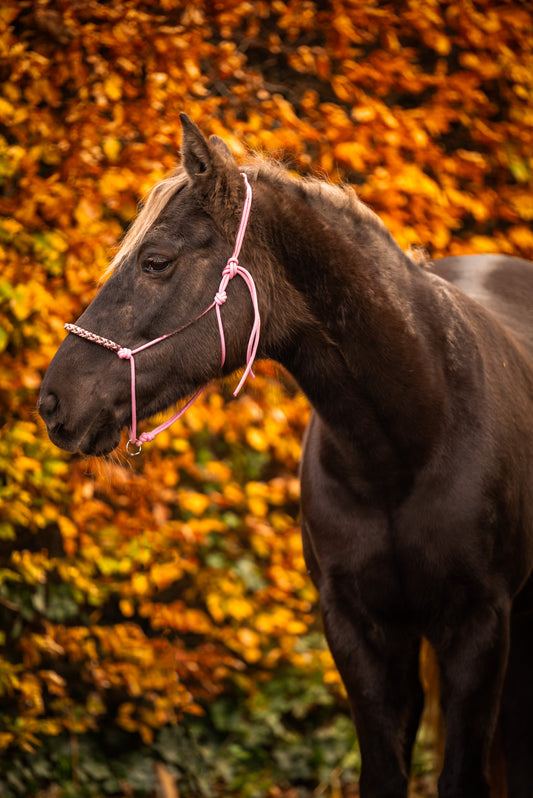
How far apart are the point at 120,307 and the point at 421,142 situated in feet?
8.98

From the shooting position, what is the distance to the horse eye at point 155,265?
6.54ft

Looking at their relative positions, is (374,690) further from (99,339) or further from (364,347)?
(99,339)

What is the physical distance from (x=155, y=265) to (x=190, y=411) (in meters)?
2.02

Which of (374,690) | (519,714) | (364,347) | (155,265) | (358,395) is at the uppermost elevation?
(155,265)

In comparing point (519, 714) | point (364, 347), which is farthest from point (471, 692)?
point (519, 714)

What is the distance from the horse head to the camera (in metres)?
1.97

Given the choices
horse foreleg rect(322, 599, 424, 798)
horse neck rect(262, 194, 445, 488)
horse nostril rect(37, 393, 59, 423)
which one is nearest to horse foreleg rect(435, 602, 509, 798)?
horse foreleg rect(322, 599, 424, 798)

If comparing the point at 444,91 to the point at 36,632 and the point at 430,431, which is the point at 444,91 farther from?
the point at 36,632

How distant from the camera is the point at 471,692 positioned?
2.17 meters

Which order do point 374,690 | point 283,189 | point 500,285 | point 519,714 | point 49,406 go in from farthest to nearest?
1. point 500,285
2. point 519,714
3. point 374,690
4. point 283,189
5. point 49,406

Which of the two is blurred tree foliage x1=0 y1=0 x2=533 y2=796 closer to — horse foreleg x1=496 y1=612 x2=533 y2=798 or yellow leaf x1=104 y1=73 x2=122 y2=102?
yellow leaf x1=104 y1=73 x2=122 y2=102

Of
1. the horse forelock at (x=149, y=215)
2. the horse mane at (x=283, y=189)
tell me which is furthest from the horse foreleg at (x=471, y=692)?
the horse forelock at (x=149, y=215)

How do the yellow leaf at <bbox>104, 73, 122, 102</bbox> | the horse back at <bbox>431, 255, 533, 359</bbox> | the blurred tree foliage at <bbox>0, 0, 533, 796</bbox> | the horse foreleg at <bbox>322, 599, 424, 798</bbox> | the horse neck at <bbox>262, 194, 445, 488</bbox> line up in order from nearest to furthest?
the horse neck at <bbox>262, 194, 445, 488</bbox>
the horse foreleg at <bbox>322, 599, 424, 798</bbox>
the horse back at <bbox>431, 255, 533, 359</bbox>
the blurred tree foliage at <bbox>0, 0, 533, 796</bbox>
the yellow leaf at <bbox>104, 73, 122, 102</bbox>

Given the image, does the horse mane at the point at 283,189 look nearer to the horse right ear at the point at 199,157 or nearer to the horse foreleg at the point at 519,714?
the horse right ear at the point at 199,157
